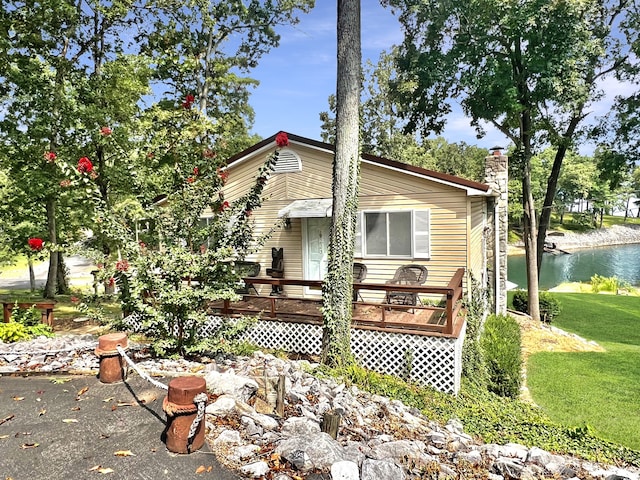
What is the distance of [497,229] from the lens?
12.5 metres

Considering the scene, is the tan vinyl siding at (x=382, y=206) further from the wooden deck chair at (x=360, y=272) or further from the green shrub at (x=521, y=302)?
the green shrub at (x=521, y=302)

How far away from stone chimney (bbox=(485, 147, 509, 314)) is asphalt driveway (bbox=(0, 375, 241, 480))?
1083 cm

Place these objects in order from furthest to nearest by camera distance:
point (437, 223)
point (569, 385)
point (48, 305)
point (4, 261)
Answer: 1. point (4, 261)
2. point (437, 223)
3. point (569, 385)
4. point (48, 305)

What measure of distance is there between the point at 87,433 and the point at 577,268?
39.0 metres

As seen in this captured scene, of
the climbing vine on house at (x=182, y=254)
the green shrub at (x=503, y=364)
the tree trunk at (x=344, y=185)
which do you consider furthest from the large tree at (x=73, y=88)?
the green shrub at (x=503, y=364)

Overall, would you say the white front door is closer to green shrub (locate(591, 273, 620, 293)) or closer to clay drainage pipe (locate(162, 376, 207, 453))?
clay drainage pipe (locate(162, 376, 207, 453))

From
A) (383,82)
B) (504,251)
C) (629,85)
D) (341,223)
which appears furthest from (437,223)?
(383,82)

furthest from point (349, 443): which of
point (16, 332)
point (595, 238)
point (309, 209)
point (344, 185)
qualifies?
point (595, 238)

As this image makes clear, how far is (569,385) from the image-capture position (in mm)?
7938

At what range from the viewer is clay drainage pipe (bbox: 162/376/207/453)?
9.80 feet

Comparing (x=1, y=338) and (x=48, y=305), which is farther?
(x=48, y=305)

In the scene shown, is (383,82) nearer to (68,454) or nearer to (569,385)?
(569,385)

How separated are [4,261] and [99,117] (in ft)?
28.1

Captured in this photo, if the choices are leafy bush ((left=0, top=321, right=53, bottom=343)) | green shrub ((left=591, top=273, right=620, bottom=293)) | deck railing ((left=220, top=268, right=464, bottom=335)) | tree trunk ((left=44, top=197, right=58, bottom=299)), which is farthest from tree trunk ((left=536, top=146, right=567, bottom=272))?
tree trunk ((left=44, top=197, right=58, bottom=299))
